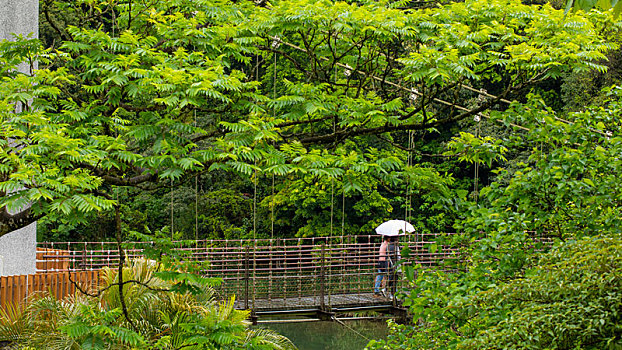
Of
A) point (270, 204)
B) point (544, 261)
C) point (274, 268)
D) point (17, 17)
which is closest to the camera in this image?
point (544, 261)

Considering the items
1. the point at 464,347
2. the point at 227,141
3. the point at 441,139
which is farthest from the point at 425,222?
the point at 464,347

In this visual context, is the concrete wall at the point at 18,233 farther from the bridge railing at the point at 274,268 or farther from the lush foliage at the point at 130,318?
the lush foliage at the point at 130,318

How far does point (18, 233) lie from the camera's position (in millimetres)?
7230

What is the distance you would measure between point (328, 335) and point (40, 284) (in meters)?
7.99

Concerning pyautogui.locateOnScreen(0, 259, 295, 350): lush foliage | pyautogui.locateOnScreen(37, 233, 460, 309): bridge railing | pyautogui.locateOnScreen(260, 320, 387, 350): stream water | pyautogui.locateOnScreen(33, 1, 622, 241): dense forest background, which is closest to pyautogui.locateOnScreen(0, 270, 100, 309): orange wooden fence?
pyautogui.locateOnScreen(0, 259, 295, 350): lush foliage

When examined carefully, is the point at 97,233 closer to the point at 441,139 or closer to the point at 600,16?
the point at 441,139

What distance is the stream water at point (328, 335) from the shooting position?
13203 mm

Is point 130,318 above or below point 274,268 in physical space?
below

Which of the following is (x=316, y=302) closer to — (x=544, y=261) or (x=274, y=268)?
(x=274, y=268)

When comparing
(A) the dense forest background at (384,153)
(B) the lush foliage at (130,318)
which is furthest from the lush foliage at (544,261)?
(B) the lush foliage at (130,318)

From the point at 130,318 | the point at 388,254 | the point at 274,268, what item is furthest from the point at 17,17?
the point at 388,254

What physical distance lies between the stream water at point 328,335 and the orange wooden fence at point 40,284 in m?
6.49

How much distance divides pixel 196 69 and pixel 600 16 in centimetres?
330

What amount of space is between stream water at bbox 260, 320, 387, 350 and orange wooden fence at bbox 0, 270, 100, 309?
649 centimetres
